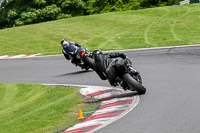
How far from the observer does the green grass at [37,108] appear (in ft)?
26.5

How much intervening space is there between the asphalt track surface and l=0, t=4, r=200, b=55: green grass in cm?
534

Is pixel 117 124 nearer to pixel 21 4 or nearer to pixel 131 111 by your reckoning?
pixel 131 111

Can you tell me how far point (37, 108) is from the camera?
10.0 m

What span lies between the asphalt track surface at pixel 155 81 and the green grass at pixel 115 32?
5344mm

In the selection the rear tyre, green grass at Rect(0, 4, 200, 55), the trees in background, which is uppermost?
the rear tyre

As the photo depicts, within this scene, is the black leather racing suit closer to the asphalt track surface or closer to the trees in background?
the asphalt track surface

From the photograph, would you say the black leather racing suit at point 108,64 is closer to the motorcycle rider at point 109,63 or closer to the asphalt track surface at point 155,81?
the motorcycle rider at point 109,63

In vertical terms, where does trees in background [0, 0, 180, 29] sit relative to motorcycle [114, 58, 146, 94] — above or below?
below

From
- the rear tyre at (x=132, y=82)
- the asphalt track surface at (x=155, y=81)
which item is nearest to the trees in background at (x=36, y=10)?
the asphalt track surface at (x=155, y=81)

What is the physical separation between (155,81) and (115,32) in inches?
840

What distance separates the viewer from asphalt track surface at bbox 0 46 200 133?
6.77m

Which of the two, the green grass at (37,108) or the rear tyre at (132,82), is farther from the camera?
the rear tyre at (132,82)

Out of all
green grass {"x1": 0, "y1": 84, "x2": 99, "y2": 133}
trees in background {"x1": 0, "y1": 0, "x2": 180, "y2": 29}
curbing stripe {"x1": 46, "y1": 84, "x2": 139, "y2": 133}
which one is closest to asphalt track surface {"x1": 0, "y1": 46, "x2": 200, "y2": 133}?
curbing stripe {"x1": 46, "y1": 84, "x2": 139, "y2": 133}

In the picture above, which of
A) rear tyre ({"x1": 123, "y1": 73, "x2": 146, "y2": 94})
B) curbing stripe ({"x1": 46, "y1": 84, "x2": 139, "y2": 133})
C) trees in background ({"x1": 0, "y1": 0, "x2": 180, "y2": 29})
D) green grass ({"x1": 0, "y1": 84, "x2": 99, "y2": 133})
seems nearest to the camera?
curbing stripe ({"x1": 46, "y1": 84, "x2": 139, "y2": 133})
